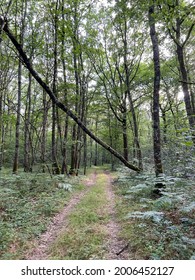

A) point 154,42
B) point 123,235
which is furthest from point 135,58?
point 123,235

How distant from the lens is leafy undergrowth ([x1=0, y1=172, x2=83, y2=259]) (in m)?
3.89

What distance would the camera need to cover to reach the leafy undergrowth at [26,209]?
3.89 m

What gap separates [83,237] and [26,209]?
2.67 meters

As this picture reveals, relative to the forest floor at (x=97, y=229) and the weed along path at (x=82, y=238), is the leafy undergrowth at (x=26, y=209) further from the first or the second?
the weed along path at (x=82, y=238)

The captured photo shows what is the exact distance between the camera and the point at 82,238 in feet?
13.1

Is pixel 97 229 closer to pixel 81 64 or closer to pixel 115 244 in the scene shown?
pixel 115 244

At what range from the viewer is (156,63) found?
22.2 ft

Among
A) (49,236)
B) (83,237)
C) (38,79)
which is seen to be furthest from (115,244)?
(38,79)

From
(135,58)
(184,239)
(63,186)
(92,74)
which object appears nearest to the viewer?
(184,239)

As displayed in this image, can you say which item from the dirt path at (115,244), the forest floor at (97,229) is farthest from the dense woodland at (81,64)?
the dirt path at (115,244)

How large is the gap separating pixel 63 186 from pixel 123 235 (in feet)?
16.1
